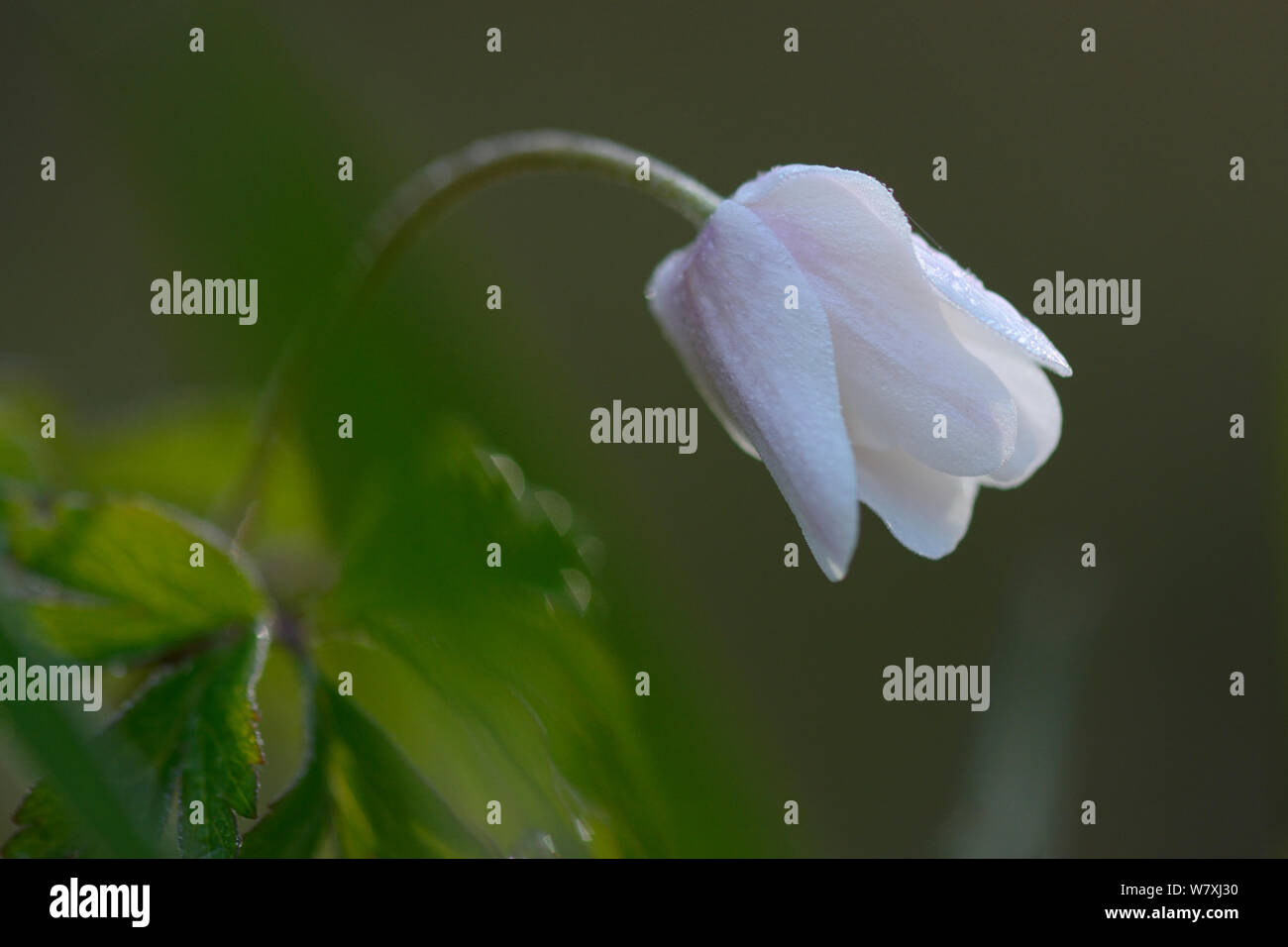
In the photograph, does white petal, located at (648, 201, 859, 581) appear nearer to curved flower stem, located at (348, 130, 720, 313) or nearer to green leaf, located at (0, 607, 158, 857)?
curved flower stem, located at (348, 130, 720, 313)

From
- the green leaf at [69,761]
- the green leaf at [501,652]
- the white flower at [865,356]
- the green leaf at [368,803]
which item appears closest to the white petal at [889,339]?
the white flower at [865,356]

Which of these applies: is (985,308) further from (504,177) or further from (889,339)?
(504,177)

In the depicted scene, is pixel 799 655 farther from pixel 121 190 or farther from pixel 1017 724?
pixel 121 190

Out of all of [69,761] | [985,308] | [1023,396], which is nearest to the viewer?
[69,761]

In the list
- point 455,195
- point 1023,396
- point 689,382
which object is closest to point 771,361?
point 1023,396

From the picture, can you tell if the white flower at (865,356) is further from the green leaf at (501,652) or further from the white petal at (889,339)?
the green leaf at (501,652)

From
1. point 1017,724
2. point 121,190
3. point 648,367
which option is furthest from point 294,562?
point 121,190
